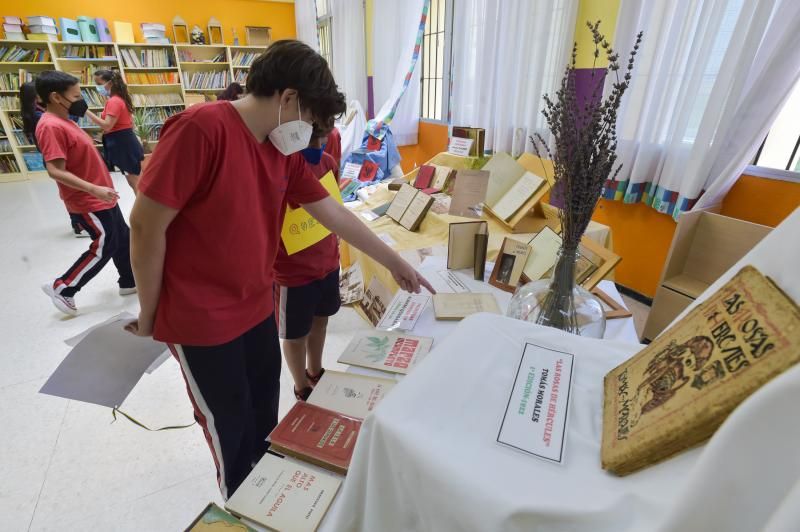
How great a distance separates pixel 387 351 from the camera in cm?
93

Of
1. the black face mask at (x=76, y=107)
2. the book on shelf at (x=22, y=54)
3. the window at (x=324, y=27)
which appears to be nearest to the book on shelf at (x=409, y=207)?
the black face mask at (x=76, y=107)

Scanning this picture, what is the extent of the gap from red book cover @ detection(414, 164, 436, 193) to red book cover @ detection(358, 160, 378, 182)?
71cm

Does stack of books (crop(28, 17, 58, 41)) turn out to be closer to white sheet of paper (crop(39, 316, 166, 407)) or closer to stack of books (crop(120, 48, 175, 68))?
stack of books (crop(120, 48, 175, 68))

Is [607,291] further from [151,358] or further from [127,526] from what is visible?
[127,526]

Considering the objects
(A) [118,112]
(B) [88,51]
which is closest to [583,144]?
(A) [118,112]

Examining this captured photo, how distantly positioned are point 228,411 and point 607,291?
45.7 inches

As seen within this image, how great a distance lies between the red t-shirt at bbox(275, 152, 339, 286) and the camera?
138 centimetres

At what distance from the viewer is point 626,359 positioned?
0.50m

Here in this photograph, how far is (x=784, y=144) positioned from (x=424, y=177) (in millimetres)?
1763

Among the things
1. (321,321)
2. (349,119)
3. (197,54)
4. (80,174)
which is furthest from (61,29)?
(321,321)

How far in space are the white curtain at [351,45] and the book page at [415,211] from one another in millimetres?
3569

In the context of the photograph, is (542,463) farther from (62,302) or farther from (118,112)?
(118,112)

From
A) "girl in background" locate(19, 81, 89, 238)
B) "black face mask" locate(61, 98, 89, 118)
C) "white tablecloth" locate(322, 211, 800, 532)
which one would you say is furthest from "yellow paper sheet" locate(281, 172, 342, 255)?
"girl in background" locate(19, 81, 89, 238)

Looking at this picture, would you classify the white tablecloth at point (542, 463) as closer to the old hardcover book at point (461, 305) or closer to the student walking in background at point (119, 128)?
the old hardcover book at point (461, 305)
